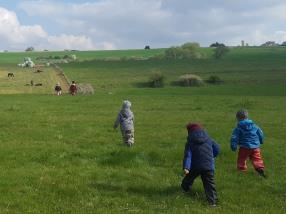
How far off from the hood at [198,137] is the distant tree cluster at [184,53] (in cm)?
14521

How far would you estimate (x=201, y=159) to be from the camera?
36.8 feet

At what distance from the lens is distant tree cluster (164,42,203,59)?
157m

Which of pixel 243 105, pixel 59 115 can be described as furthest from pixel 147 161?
pixel 243 105

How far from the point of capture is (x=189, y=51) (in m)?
159

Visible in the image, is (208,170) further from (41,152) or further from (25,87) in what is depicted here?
(25,87)

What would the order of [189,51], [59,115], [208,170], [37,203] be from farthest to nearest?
[189,51]
[59,115]
[208,170]
[37,203]

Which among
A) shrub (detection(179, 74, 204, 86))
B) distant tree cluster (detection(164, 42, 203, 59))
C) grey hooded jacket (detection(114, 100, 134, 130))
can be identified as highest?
distant tree cluster (detection(164, 42, 203, 59))

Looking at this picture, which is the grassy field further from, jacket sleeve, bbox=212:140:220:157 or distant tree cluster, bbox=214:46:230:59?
distant tree cluster, bbox=214:46:230:59

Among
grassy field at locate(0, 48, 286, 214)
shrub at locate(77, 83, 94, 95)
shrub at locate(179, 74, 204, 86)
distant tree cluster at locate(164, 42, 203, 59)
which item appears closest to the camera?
grassy field at locate(0, 48, 286, 214)

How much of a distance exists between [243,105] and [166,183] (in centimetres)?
2813

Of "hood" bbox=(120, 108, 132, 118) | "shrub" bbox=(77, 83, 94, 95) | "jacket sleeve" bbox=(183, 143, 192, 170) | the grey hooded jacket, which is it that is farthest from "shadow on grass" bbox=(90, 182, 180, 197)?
"shrub" bbox=(77, 83, 94, 95)

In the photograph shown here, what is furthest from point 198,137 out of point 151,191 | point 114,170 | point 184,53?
point 184,53

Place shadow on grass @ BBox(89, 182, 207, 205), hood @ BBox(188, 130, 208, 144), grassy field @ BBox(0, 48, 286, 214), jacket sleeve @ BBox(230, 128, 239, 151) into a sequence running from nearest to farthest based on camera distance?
grassy field @ BBox(0, 48, 286, 214)
hood @ BBox(188, 130, 208, 144)
shadow on grass @ BBox(89, 182, 207, 205)
jacket sleeve @ BBox(230, 128, 239, 151)

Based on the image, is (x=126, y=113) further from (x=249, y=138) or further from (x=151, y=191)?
(x=151, y=191)
